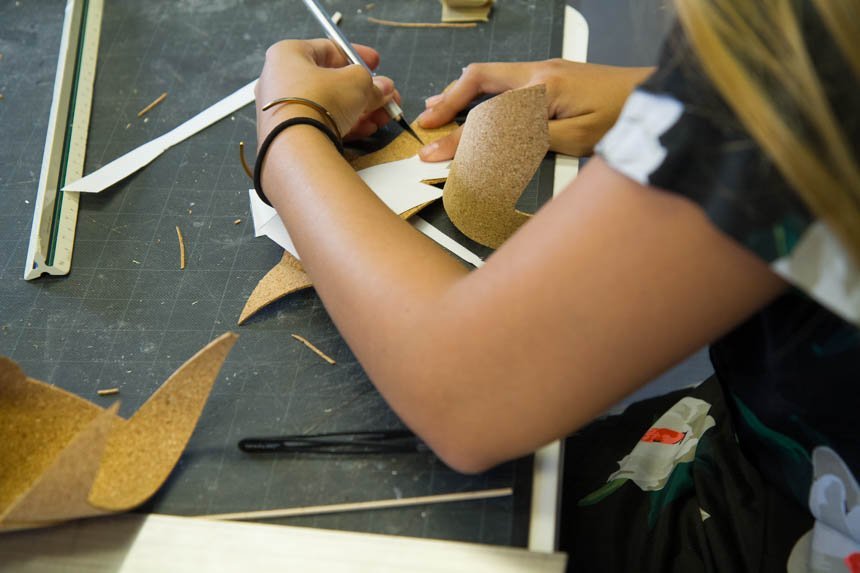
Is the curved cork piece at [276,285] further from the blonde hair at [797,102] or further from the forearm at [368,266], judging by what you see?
the blonde hair at [797,102]

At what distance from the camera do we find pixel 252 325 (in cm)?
79

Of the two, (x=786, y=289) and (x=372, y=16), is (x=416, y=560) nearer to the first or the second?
(x=786, y=289)

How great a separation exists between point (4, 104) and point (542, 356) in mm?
950

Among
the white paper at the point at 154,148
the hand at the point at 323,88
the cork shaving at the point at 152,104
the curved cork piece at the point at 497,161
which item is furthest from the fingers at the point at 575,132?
the cork shaving at the point at 152,104

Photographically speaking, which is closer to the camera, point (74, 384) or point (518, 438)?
point (518, 438)

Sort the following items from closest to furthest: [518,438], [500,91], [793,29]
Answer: [793,29] < [518,438] < [500,91]

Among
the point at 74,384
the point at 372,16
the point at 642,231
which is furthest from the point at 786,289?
the point at 372,16

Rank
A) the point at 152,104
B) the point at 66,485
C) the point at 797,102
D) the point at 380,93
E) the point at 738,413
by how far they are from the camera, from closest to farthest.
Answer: the point at 797,102 → the point at 66,485 → the point at 738,413 → the point at 380,93 → the point at 152,104

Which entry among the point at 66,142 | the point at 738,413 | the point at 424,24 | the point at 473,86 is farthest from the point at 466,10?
the point at 738,413

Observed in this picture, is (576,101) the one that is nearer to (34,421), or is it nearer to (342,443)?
(342,443)

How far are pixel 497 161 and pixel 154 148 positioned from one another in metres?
0.48

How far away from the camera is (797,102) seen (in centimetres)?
41

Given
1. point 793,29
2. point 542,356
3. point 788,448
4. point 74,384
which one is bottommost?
point 74,384

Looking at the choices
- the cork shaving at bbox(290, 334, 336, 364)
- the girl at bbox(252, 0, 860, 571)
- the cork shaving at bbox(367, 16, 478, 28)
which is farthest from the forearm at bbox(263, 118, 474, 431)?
the cork shaving at bbox(367, 16, 478, 28)
